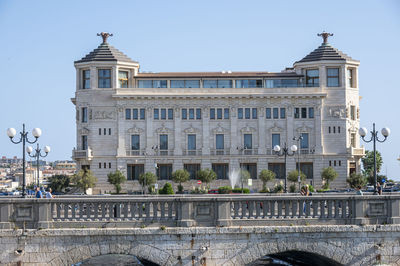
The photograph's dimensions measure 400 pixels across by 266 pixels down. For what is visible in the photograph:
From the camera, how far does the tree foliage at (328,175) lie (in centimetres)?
9256

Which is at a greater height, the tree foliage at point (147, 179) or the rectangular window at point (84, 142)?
the rectangular window at point (84, 142)

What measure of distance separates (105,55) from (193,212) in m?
76.9

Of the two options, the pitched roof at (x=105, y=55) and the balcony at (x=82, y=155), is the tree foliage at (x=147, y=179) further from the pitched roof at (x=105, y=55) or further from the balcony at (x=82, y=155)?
the pitched roof at (x=105, y=55)

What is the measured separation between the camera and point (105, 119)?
316ft

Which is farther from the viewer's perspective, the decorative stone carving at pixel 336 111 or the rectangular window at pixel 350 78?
the rectangular window at pixel 350 78

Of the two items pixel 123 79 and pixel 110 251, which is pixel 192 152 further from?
pixel 110 251

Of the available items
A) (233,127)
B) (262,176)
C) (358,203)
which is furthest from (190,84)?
(358,203)

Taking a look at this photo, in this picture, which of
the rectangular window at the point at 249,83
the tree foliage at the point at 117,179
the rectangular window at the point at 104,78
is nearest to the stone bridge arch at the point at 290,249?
the tree foliage at the point at 117,179

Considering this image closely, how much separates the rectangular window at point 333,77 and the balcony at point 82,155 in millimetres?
31885

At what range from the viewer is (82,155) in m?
95.4

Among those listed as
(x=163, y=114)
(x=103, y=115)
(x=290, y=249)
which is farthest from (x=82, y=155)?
(x=290, y=249)

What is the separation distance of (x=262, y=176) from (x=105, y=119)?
21.3 metres

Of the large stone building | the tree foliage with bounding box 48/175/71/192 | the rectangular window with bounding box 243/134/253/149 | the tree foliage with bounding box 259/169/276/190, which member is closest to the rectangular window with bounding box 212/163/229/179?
the large stone building

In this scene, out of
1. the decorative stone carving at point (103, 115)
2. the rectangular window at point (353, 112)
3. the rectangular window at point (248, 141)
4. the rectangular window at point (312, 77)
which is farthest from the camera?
the rectangular window at point (353, 112)
